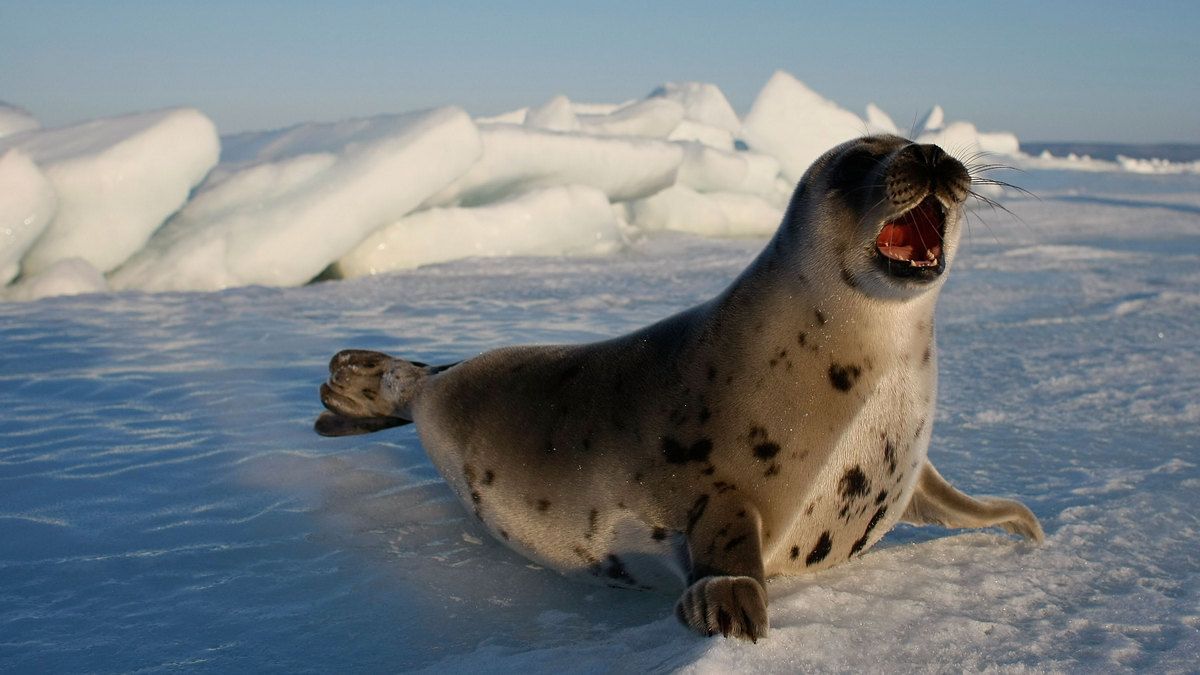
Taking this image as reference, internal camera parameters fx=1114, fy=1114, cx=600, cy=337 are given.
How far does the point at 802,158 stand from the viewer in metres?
15.0

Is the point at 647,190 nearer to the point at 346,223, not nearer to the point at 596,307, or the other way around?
the point at 346,223

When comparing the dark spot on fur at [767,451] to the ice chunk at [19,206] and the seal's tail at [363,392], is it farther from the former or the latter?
the ice chunk at [19,206]

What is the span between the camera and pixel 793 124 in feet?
49.1

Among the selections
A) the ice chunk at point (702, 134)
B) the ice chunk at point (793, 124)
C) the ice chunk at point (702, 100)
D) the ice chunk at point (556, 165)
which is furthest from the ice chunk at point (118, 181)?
the ice chunk at point (702, 100)

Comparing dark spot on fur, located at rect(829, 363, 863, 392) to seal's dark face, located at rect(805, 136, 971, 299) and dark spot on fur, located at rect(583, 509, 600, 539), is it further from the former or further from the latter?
dark spot on fur, located at rect(583, 509, 600, 539)

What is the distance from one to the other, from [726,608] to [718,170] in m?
10.1

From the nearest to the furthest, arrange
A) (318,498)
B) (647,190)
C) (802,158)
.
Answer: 1. (318,498)
2. (647,190)
3. (802,158)

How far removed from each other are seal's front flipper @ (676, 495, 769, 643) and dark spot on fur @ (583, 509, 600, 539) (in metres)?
0.24

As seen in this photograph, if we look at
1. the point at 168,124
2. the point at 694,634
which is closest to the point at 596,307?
the point at 168,124

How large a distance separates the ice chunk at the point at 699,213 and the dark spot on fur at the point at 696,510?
30.3ft

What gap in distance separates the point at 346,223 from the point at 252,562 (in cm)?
523

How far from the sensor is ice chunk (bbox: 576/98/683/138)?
11930 millimetres

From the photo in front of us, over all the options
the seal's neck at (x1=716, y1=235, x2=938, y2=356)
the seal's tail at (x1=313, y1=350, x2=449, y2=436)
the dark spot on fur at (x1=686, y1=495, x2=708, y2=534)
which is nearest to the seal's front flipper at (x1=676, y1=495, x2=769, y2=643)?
the dark spot on fur at (x1=686, y1=495, x2=708, y2=534)

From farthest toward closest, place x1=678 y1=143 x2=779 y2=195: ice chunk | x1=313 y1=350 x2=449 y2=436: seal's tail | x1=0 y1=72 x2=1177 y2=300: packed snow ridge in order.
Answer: x1=678 y1=143 x2=779 y2=195: ice chunk
x1=0 y1=72 x2=1177 y2=300: packed snow ridge
x1=313 y1=350 x2=449 y2=436: seal's tail
